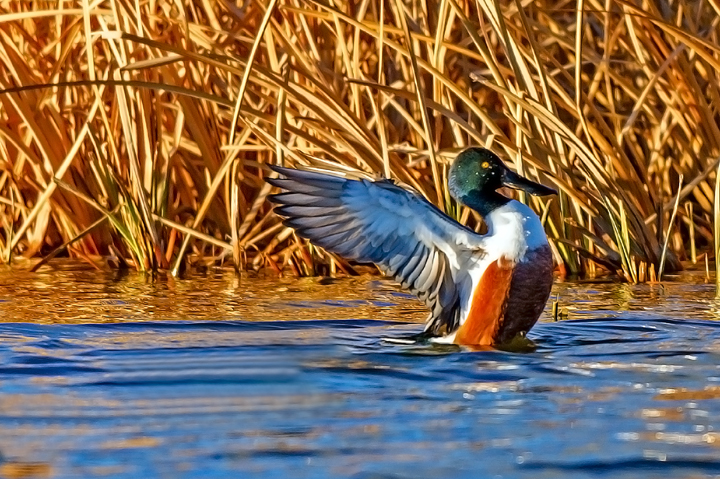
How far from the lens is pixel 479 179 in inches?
177

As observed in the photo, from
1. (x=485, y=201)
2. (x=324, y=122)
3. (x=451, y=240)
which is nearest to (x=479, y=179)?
(x=485, y=201)

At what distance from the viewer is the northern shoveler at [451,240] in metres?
4.29

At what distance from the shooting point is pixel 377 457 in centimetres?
272

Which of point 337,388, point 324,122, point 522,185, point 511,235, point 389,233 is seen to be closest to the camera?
point 337,388

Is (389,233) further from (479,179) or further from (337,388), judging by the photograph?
(337,388)

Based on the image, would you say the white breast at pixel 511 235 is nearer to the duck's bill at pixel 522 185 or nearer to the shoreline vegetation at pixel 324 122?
the duck's bill at pixel 522 185

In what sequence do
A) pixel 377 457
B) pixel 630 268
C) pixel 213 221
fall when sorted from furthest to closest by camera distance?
pixel 213 221 < pixel 630 268 < pixel 377 457

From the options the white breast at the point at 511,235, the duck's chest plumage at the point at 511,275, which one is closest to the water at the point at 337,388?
the duck's chest plumage at the point at 511,275

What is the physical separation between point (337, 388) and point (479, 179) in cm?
121

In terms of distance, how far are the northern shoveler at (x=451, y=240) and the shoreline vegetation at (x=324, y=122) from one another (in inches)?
25.4

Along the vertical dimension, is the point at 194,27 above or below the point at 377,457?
above

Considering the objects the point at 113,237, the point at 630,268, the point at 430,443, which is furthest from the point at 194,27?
the point at 430,443

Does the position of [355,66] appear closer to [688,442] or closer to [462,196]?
[462,196]

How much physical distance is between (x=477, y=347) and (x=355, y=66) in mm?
1630
